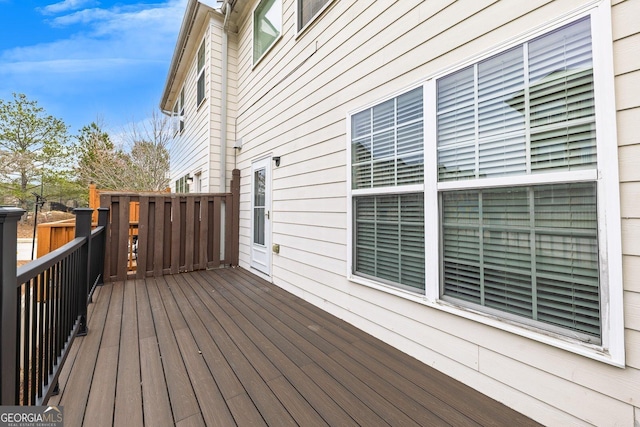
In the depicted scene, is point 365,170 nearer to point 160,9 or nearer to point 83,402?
point 83,402

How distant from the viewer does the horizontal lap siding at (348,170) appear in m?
1.28

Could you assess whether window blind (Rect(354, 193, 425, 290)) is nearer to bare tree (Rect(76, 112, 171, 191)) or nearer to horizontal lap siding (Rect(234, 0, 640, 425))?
horizontal lap siding (Rect(234, 0, 640, 425))

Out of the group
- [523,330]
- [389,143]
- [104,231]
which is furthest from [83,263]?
[523,330]

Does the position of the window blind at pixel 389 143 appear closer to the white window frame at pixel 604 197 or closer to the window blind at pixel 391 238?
the window blind at pixel 391 238

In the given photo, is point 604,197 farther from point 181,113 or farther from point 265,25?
point 181,113

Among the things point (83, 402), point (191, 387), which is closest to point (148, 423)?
point (191, 387)

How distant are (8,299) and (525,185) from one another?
7.69 feet

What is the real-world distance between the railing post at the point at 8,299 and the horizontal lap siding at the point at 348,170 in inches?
85.1

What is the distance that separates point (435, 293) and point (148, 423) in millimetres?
1864

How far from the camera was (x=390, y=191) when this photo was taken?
7.84 feet

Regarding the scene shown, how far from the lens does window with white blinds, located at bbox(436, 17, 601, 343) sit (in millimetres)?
1405

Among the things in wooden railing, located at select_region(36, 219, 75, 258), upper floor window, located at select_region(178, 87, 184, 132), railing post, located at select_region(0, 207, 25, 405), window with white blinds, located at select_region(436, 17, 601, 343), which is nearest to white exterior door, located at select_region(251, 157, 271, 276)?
wooden railing, located at select_region(36, 219, 75, 258)
